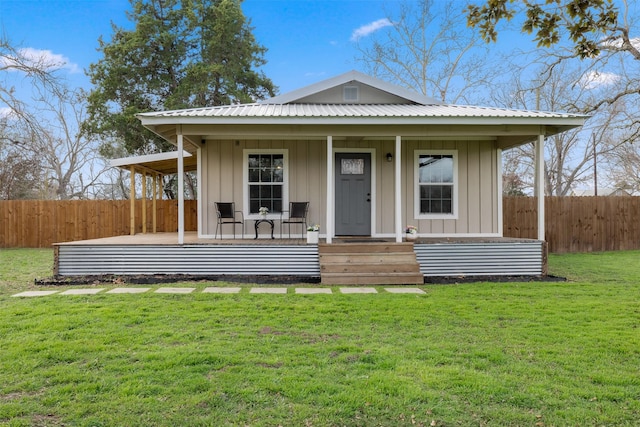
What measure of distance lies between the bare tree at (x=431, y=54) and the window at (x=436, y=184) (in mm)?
11327

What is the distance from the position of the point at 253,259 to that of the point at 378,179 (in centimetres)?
334

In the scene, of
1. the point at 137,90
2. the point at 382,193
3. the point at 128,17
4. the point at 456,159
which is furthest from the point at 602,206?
the point at 128,17

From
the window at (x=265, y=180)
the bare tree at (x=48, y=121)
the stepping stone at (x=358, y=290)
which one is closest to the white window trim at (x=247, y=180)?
the window at (x=265, y=180)

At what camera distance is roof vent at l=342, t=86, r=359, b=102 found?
957 cm

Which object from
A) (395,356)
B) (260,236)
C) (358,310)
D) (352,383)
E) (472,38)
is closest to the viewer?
(352,383)

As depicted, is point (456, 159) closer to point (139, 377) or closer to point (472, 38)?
point (139, 377)

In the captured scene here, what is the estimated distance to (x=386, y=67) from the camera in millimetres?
19344

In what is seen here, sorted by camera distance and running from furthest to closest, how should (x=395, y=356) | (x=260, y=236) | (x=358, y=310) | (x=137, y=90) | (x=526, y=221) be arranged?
(x=137, y=90) → (x=526, y=221) → (x=260, y=236) → (x=358, y=310) → (x=395, y=356)

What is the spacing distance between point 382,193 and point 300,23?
1360 cm

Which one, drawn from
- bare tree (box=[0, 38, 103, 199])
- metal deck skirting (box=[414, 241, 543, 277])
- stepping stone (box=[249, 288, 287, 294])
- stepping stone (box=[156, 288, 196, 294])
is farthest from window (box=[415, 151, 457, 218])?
bare tree (box=[0, 38, 103, 199])

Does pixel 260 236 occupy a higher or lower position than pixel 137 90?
lower

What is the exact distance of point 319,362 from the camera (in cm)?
304

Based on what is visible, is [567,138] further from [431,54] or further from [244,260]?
[244,260]

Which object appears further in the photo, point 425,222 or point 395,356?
point 425,222
